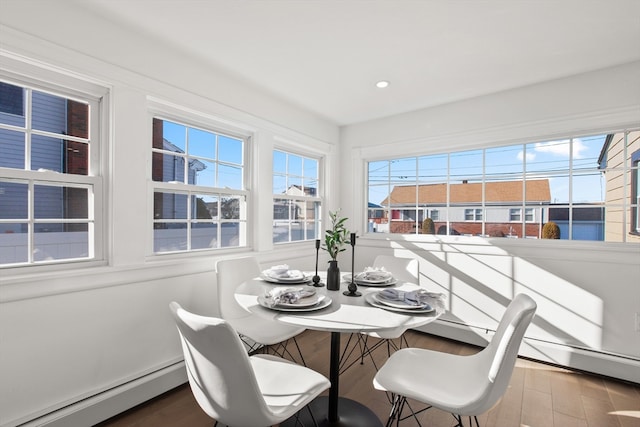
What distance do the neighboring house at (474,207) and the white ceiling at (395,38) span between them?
103 centimetres

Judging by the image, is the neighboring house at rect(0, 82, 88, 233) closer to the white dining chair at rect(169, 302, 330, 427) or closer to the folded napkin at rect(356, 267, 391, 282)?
the white dining chair at rect(169, 302, 330, 427)

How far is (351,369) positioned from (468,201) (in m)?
2.15

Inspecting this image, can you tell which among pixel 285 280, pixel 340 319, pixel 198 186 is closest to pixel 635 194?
pixel 340 319

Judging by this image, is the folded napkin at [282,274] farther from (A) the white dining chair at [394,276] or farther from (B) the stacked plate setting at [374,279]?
(A) the white dining chair at [394,276]

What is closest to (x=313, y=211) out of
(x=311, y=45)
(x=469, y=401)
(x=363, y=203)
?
(x=363, y=203)

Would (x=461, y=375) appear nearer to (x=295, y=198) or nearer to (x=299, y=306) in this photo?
(x=299, y=306)

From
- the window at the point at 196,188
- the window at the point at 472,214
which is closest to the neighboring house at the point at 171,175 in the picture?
the window at the point at 196,188

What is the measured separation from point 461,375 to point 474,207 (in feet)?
7.18

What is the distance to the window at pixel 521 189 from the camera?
269cm

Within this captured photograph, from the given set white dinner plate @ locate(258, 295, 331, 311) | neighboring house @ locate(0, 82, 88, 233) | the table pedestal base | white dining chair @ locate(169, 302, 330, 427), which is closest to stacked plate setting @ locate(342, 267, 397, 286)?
white dinner plate @ locate(258, 295, 331, 311)

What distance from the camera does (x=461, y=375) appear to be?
1.61m

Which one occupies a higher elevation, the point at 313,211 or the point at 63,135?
the point at 63,135

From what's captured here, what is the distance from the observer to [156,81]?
7.36 ft

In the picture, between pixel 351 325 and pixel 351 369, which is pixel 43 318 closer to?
pixel 351 325
